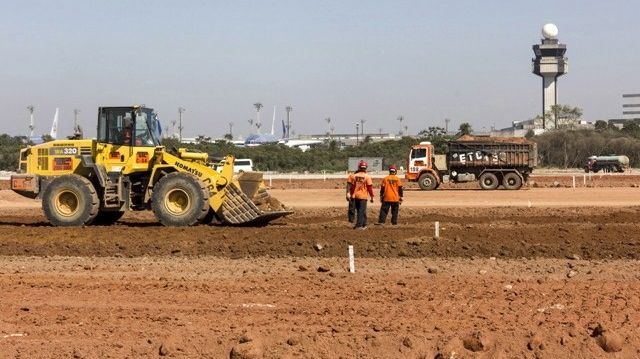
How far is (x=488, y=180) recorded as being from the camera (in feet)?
150

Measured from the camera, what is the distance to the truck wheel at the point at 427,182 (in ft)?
150

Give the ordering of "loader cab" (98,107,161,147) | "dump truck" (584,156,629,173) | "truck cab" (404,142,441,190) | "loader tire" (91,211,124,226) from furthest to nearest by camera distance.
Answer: "dump truck" (584,156,629,173) < "truck cab" (404,142,441,190) < "loader tire" (91,211,124,226) < "loader cab" (98,107,161,147)

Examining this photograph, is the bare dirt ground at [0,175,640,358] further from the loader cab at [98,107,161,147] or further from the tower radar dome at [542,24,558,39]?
the tower radar dome at [542,24,558,39]

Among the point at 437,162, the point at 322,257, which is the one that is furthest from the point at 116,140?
the point at 437,162

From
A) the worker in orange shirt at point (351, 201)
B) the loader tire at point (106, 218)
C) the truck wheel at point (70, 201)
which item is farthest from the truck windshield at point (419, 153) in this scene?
the truck wheel at point (70, 201)

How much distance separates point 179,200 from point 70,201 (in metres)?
2.56

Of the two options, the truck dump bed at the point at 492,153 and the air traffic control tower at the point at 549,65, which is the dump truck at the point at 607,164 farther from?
the air traffic control tower at the point at 549,65

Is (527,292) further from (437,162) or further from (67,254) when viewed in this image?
(437,162)

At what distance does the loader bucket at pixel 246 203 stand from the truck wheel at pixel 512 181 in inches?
1034

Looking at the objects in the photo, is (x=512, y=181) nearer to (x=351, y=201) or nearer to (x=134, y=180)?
(x=351, y=201)

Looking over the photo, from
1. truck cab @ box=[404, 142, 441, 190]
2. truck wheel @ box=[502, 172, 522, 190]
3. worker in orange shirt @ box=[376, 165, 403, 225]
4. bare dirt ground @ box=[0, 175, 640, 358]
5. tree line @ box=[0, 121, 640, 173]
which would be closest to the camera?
bare dirt ground @ box=[0, 175, 640, 358]

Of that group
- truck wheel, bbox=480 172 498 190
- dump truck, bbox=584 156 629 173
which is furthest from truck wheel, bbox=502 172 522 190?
dump truck, bbox=584 156 629 173

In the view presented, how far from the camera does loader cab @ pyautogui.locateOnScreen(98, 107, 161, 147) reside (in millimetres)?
20250

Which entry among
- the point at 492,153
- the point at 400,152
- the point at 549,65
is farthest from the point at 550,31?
the point at 492,153
